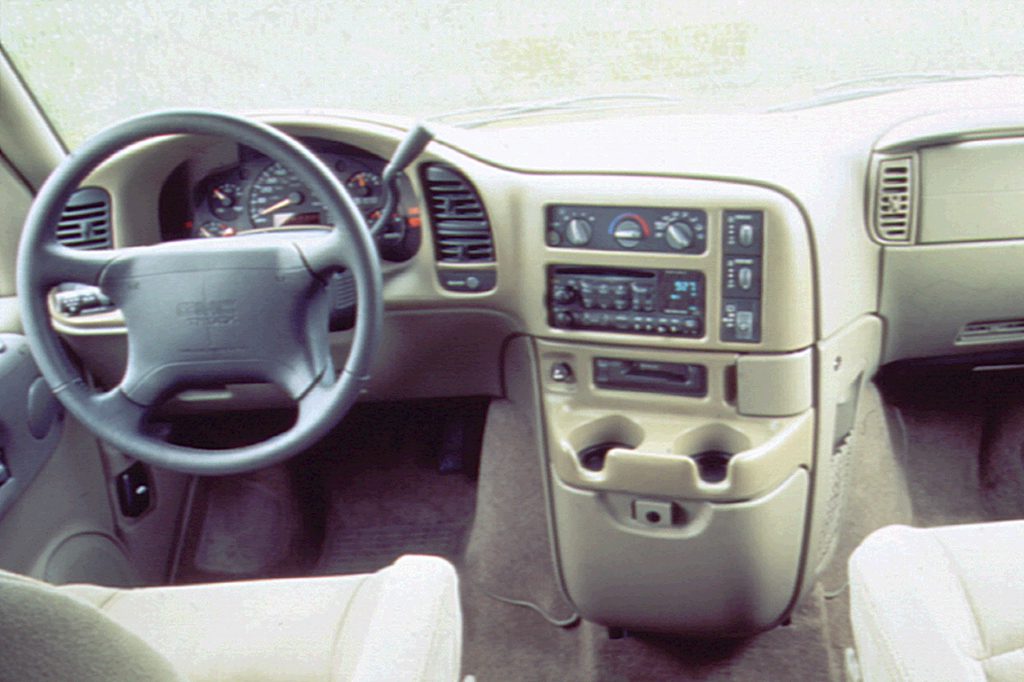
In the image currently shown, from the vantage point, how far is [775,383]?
1.70 metres

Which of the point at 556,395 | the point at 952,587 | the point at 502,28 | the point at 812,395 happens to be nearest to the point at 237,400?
the point at 556,395

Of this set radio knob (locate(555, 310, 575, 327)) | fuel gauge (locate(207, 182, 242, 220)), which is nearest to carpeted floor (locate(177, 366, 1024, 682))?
radio knob (locate(555, 310, 575, 327))

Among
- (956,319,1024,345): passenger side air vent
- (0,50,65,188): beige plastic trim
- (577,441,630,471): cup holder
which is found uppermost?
(0,50,65,188): beige plastic trim

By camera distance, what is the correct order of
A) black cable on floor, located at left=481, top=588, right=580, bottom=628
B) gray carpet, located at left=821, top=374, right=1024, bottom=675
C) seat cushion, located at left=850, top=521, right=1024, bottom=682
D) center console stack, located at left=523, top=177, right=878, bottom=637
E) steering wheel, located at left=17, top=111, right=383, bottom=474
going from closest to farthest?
1. seat cushion, located at left=850, top=521, right=1024, bottom=682
2. steering wheel, located at left=17, top=111, right=383, bottom=474
3. center console stack, located at left=523, top=177, right=878, bottom=637
4. black cable on floor, located at left=481, top=588, right=580, bottom=628
5. gray carpet, located at left=821, top=374, right=1024, bottom=675

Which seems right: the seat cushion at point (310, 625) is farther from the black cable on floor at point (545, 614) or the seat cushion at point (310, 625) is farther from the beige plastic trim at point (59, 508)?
the black cable on floor at point (545, 614)

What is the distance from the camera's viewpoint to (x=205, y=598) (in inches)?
54.0

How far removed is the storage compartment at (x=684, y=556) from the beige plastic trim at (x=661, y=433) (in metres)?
0.04

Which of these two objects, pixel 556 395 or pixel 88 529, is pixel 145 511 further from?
pixel 556 395

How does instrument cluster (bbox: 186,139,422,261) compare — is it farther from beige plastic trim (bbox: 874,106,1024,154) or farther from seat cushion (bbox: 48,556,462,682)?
beige plastic trim (bbox: 874,106,1024,154)

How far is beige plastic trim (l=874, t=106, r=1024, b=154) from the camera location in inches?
69.6

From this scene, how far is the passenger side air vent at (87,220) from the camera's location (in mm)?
1895

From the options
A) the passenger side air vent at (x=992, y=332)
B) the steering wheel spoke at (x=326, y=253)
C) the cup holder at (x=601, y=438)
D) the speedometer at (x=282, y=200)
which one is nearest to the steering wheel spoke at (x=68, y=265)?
the steering wheel spoke at (x=326, y=253)

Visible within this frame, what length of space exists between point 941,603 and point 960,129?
37.2 inches

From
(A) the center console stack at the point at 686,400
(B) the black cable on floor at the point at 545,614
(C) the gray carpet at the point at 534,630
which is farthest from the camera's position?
(B) the black cable on floor at the point at 545,614
